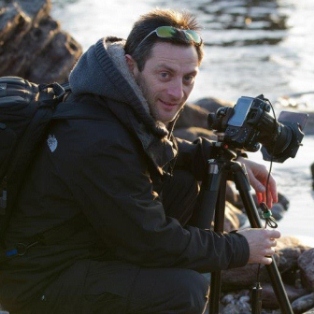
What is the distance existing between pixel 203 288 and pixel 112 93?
762 mm

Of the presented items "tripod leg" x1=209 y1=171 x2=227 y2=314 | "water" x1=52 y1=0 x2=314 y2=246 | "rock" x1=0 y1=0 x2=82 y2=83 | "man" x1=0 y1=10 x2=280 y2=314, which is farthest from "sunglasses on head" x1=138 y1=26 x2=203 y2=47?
"rock" x1=0 y1=0 x2=82 y2=83

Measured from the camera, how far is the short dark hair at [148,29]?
3441mm

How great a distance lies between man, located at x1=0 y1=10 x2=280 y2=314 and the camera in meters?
3.27

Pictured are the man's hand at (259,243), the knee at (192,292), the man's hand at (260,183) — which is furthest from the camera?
the man's hand at (260,183)

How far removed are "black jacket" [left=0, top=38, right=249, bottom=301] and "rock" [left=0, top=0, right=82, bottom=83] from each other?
5.31 meters

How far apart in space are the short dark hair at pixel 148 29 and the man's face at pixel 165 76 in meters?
0.02

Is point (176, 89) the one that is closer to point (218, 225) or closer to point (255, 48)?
point (218, 225)

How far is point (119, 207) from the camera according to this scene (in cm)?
327

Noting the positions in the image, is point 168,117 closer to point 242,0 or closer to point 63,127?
point 63,127

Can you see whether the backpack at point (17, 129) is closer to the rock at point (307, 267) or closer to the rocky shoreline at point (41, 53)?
the rock at point (307, 267)

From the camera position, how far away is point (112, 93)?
3301 mm

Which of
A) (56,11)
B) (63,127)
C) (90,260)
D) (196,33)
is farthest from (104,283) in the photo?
(56,11)

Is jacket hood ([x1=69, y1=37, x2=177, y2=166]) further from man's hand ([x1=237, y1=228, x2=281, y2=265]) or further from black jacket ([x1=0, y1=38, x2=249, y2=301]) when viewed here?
man's hand ([x1=237, y1=228, x2=281, y2=265])

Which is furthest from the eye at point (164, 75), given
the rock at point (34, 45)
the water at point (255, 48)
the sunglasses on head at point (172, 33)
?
the rock at point (34, 45)
